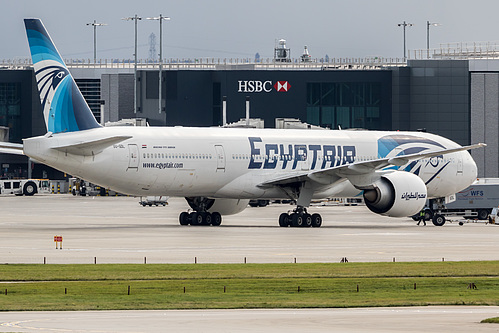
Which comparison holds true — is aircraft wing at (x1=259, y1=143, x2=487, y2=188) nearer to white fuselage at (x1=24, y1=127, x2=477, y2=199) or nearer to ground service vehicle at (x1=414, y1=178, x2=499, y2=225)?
white fuselage at (x1=24, y1=127, x2=477, y2=199)

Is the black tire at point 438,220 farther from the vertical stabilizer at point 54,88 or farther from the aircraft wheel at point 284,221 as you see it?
the vertical stabilizer at point 54,88

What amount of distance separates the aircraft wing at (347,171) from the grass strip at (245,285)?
17078 mm

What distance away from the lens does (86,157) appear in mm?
47188

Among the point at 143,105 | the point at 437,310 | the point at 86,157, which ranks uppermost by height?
the point at 143,105

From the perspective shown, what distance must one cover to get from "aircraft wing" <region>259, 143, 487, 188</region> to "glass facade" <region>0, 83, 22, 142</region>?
85.3 m

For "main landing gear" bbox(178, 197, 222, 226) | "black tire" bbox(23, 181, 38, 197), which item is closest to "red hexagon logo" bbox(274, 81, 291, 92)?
"black tire" bbox(23, 181, 38, 197)

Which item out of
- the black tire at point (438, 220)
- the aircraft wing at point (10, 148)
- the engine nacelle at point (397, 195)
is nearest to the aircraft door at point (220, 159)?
the engine nacelle at point (397, 195)

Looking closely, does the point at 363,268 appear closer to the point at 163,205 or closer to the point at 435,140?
the point at 435,140

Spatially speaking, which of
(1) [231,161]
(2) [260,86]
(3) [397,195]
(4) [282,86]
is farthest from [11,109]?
(3) [397,195]

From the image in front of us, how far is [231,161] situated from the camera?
2037 inches

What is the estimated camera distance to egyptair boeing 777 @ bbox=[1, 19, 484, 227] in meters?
47.3

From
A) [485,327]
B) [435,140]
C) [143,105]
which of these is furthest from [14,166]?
[485,327]

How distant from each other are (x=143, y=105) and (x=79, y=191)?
14.7 m

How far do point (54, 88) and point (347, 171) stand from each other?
14324mm
